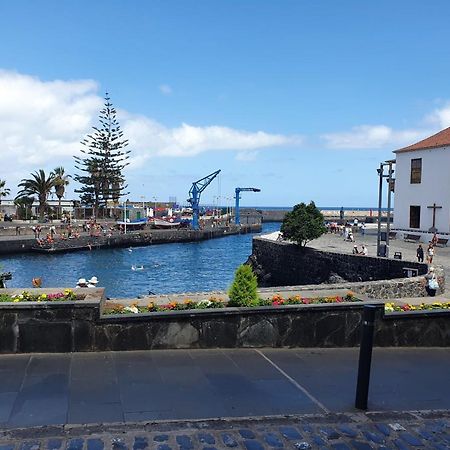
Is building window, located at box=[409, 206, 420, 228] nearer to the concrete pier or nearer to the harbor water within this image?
the harbor water

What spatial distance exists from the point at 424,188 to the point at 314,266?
44.1ft

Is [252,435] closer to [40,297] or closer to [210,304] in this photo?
[210,304]

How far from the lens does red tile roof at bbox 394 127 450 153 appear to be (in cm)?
3599

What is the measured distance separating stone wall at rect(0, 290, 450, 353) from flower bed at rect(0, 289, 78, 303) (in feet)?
1.19

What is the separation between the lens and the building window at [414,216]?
3784 centimetres

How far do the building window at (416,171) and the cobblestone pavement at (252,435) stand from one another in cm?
3610

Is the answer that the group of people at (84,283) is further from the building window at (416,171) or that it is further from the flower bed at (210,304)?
the building window at (416,171)

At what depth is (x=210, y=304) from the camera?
7117mm

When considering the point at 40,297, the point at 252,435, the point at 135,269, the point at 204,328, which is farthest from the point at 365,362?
the point at 135,269

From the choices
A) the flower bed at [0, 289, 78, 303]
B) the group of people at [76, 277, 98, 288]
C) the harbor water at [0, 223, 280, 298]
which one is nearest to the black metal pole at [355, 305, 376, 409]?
the flower bed at [0, 289, 78, 303]

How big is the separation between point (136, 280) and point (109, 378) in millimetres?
31261

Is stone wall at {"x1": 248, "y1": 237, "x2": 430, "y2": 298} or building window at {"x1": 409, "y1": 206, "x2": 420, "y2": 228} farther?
building window at {"x1": 409, "y1": 206, "x2": 420, "y2": 228}

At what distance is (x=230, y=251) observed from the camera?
197ft

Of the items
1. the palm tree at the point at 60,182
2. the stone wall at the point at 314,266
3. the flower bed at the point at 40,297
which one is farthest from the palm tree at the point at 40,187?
the flower bed at the point at 40,297
